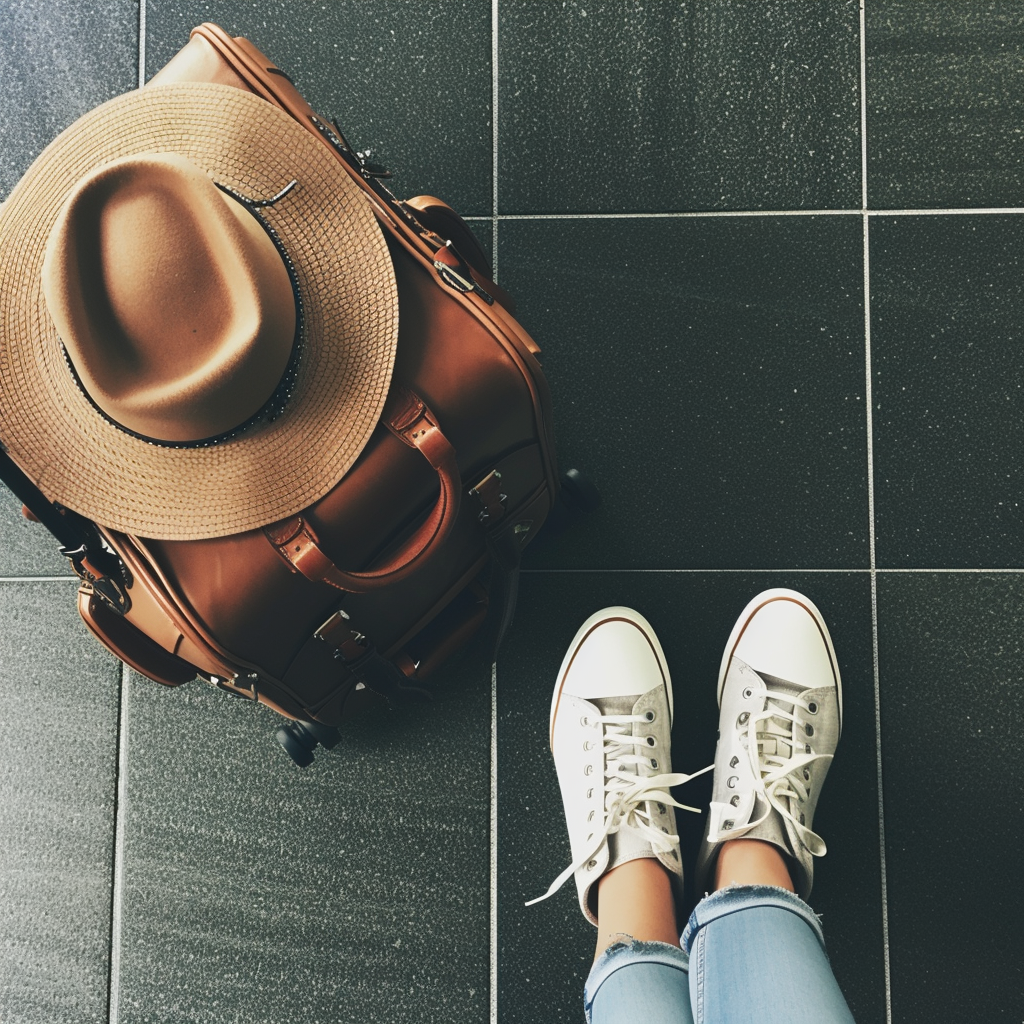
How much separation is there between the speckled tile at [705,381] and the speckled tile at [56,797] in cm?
62

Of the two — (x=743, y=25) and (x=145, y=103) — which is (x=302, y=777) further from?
(x=743, y=25)

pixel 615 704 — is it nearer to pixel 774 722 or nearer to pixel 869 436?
pixel 774 722

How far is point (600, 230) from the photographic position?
103 cm

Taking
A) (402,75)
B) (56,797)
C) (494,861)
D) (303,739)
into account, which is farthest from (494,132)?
(56,797)

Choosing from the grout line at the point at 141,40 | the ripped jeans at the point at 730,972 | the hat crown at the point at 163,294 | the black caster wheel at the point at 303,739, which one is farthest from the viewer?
the grout line at the point at 141,40

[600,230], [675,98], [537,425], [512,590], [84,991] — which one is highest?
[675,98]

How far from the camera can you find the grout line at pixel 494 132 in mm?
1032

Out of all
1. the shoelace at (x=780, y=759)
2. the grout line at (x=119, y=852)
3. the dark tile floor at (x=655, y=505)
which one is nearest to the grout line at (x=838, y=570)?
the dark tile floor at (x=655, y=505)

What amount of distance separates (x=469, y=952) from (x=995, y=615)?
2.61 ft

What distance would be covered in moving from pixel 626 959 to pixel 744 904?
0.14 meters

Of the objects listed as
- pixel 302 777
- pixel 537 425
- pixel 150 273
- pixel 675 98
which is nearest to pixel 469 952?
pixel 302 777

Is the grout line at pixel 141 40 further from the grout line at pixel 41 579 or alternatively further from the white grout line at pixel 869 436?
the white grout line at pixel 869 436

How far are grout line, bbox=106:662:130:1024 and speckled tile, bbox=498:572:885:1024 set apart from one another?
50 cm

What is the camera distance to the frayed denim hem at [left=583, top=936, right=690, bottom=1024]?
0.87 m
